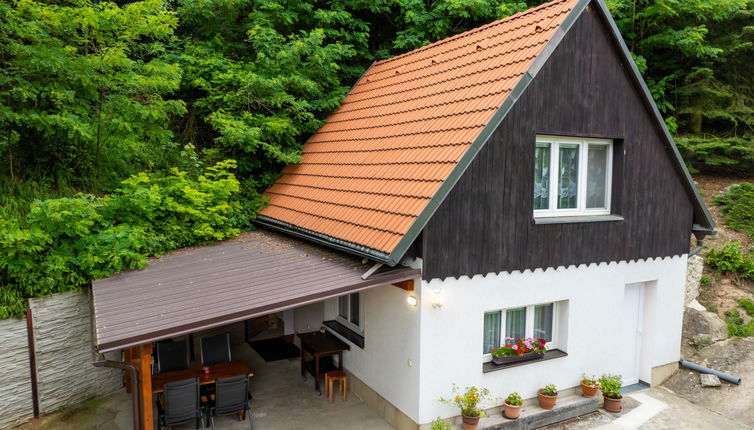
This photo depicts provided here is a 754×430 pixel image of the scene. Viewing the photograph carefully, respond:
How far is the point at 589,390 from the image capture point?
8.10 meters

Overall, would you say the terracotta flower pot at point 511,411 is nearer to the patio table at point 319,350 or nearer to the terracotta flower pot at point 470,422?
the terracotta flower pot at point 470,422

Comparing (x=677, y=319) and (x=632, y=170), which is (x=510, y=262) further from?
(x=677, y=319)

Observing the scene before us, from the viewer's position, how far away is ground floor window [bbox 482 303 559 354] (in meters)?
7.70

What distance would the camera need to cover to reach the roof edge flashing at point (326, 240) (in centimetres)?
650

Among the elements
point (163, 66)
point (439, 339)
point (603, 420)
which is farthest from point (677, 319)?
point (163, 66)

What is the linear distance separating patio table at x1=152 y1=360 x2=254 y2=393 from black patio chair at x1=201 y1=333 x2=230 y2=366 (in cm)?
26

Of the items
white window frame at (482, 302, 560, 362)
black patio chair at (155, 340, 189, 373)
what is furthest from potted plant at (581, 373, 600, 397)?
black patio chair at (155, 340, 189, 373)

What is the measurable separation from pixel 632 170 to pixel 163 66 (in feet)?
30.0

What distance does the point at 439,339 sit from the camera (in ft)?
22.7

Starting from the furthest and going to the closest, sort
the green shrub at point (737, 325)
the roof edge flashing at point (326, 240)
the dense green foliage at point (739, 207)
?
the dense green foliage at point (739, 207) < the green shrub at point (737, 325) < the roof edge flashing at point (326, 240)

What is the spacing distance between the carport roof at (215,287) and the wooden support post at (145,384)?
1.52 ft

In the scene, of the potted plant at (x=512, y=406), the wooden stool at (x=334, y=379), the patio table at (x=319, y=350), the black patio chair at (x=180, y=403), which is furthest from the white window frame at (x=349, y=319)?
the black patio chair at (x=180, y=403)

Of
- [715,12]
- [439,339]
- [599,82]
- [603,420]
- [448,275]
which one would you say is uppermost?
[715,12]

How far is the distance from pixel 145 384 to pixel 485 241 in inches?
194
